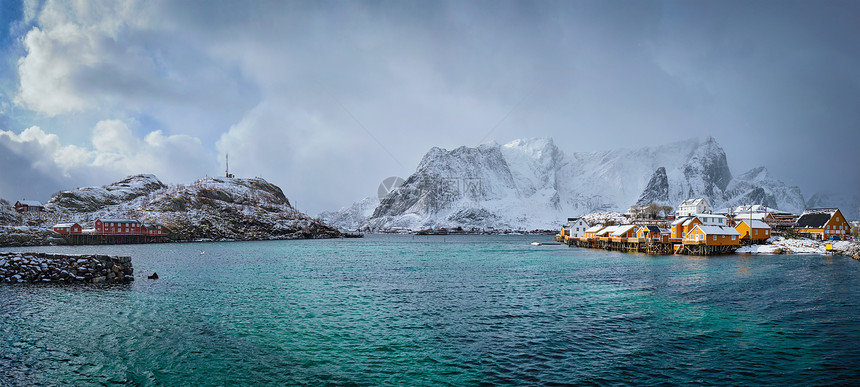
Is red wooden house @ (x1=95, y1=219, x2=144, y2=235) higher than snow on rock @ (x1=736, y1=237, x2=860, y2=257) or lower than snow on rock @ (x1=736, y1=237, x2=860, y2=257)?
higher

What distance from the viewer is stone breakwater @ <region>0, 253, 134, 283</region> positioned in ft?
128

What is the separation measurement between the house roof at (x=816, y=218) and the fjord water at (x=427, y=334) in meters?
86.5

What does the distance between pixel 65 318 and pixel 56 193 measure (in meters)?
207

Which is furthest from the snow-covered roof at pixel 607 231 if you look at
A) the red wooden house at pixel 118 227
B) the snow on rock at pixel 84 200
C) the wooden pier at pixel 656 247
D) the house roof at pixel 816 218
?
the snow on rock at pixel 84 200

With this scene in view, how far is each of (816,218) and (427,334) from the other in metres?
133

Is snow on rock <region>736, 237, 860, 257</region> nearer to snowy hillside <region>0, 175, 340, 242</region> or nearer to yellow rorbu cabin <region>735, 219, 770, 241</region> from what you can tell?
yellow rorbu cabin <region>735, 219, 770, 241</region>

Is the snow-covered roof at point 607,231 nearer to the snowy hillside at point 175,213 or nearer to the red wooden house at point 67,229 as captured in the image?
the snowy hillside at point 175,213

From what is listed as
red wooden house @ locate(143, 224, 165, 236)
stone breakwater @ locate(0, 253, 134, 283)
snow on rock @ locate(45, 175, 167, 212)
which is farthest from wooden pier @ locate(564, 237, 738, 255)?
snow on rock @ locate(45, 175, 167, 212)

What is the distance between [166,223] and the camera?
164125 mm

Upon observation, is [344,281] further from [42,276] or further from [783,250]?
[783,250]

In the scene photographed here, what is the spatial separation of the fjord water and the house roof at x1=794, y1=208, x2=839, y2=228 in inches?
3404

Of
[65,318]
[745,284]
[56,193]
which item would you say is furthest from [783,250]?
[56,193]

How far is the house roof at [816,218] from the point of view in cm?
10669

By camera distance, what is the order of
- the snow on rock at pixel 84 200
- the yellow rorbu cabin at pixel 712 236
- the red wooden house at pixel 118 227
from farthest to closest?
the snow on rock at pixel 84 200
the red wooden house at pixel 118 227
the yellow rorbu cabin at pixel 712 236
